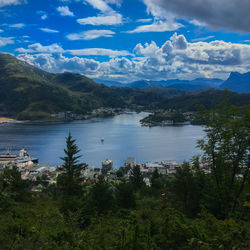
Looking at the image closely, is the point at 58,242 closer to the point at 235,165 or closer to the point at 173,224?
the point at 173,224

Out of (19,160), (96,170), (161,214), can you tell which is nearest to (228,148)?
(161,214)

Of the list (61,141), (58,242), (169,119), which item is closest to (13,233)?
(58,242)

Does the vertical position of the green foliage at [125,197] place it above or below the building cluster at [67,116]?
below

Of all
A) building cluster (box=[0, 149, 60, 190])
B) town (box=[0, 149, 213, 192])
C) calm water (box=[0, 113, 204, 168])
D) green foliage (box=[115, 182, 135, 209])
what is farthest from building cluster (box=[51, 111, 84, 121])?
green foliage (box=[115, 182, 135, 209])

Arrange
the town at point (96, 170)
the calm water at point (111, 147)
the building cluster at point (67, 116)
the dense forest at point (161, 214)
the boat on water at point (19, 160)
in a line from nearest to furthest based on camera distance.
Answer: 1. the dense forest at point (161, 214)
2. the town at point (96, 170)
3. the boat on water at point (19, 160)
4. the calm water at point (111, 147)
5. the building cluster at point (67, 116)

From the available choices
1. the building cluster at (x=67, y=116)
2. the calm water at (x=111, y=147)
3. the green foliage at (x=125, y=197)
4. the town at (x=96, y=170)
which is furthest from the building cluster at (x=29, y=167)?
the building cluster at (x=67, y=116)

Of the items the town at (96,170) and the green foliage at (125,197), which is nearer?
the green foliage at (125,197)

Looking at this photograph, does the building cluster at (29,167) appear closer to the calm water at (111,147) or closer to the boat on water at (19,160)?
the boat on water at (19,160)

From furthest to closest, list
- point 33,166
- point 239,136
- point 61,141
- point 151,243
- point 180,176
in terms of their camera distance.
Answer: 1. point 61,141
2. point 33,166
3. point 180,176
4. point 239,136
5. point 151,243

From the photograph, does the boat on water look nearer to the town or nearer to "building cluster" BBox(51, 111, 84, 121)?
the town
